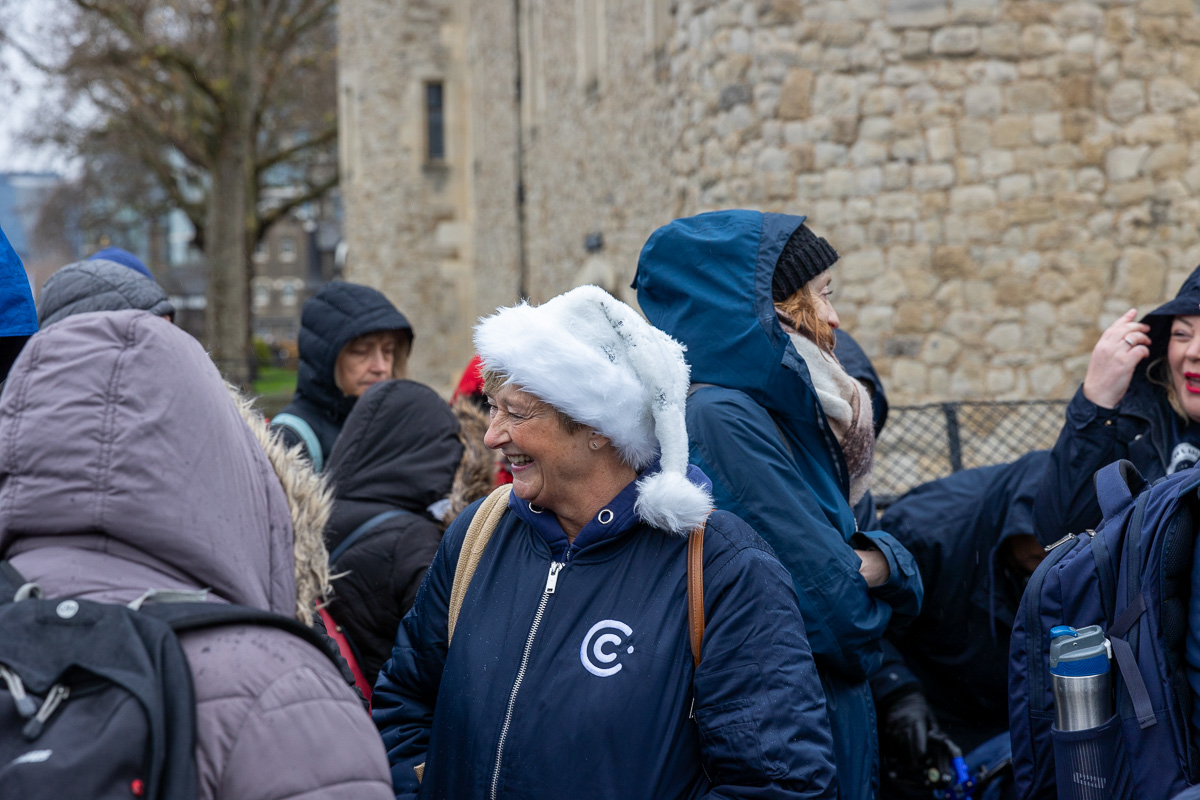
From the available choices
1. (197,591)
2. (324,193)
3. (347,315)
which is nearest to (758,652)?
→ (197,591)

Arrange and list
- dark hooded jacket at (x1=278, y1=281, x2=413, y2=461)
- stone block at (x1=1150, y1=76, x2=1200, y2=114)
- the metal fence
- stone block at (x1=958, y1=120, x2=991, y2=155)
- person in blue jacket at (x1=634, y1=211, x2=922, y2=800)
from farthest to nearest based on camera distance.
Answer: stone block at (x1=958, y1=120, x2=991, y2=155), stone block at (x1=1150, y1=76, x2=1200, y2=114), the metal fence, dark hooded jacket at (x1=278, y1=281, x2=413, y2=461), person in blue jacket at (x1=634, y1=211, x2=922, y2=800)

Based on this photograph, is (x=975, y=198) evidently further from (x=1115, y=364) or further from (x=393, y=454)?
(x=393, y=454)

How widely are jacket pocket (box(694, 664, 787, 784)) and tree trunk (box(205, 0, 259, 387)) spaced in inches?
635

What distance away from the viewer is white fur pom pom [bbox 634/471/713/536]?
75.8 inches

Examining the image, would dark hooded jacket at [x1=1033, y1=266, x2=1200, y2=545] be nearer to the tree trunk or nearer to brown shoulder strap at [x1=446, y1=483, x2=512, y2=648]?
brown shoulder strap at [x1=446, y1=483, x2=512, y2=648]

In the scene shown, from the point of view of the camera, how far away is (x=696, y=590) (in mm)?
1897

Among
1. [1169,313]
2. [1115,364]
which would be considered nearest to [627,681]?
[1115,364]

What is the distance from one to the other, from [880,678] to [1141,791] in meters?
1.27

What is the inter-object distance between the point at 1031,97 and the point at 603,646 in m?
6.61

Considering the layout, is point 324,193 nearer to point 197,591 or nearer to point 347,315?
point 347,315

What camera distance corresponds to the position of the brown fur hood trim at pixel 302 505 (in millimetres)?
1724

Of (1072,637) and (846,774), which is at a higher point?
(1072,637)

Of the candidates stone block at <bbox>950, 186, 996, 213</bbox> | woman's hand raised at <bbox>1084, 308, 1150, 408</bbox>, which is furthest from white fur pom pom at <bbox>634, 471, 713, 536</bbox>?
stone block at <bbox>950, 186, 996, 213</bbox>

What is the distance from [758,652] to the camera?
1848mm
